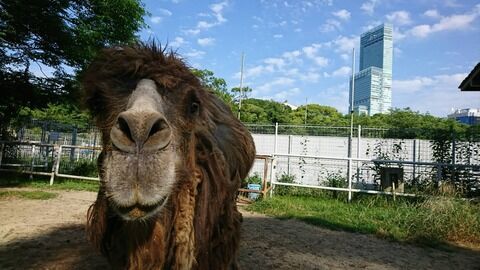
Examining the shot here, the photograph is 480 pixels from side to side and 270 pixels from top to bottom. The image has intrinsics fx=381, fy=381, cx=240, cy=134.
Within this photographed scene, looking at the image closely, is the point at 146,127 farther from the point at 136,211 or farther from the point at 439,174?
the point at 439,174

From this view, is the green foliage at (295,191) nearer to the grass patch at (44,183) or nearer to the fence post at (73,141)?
the grass patch at (44,183)

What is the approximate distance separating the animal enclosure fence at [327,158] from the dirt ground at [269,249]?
3.95 metres

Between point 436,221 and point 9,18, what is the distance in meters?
12.9

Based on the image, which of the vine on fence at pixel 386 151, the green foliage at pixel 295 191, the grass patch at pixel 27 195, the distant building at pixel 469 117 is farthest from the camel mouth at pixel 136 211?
the distant building at pixel 469 117

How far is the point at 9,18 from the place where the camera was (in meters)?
11.7

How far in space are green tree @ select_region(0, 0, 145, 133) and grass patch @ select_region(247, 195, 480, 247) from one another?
25.7 feet

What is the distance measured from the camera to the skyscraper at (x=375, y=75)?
64.4m

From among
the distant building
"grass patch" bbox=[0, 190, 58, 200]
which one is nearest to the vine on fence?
the distant building

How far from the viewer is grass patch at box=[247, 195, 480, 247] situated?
7.77 meters

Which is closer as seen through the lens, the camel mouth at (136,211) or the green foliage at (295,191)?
the camel mouth at (136,211)

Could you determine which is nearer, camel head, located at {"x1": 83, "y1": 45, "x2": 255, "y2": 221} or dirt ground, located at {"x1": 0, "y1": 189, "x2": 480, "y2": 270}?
camel head, located at {"x1": 83, "y1": 45, "x2": 255, "y2": 221}

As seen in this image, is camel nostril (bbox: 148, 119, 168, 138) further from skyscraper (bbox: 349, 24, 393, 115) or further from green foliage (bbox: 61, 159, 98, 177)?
skyscraper (bbox: 349, 24, 393, 115)

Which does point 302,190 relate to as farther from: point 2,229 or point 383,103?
point 383,103

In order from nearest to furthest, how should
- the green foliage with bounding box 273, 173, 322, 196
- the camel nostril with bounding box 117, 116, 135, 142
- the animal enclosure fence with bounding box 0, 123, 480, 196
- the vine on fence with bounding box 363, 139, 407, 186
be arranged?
the camel nostril with bounding box 117, 116, 135, 142 → the animal enclosure fence with bounding box 0, 123, 480, 196 → the green foliage with bounding box 273, 173, 322, 196 → the vine on fence with bounding box 363, 139, 407, 186
